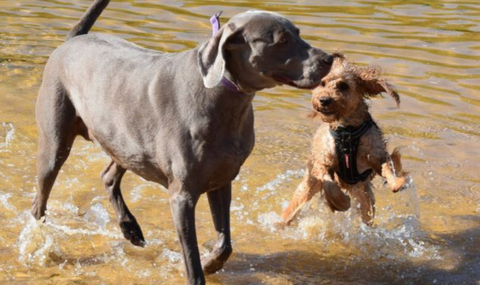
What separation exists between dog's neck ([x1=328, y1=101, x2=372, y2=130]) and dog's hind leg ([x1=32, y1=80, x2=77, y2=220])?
171cm

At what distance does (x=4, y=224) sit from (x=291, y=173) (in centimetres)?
229

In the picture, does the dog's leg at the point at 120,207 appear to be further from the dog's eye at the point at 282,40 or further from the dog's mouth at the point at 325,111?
the dog's eye at the point at 282,40

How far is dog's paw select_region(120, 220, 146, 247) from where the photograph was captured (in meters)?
5.95

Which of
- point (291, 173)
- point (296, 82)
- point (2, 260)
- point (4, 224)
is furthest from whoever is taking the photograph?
point (291, 173)

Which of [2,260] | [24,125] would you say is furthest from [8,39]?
[2,260]

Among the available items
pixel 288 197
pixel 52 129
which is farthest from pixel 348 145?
pixel 52 129

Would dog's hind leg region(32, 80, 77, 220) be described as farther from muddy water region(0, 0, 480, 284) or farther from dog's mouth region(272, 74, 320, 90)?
dog's mouth region(272, 74, 320, 90)

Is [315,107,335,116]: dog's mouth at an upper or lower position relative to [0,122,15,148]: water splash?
upper

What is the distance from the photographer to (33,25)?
1146 centimetres

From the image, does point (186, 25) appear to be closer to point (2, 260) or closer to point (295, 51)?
point (2, 260)

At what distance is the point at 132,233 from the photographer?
5949 millimetres

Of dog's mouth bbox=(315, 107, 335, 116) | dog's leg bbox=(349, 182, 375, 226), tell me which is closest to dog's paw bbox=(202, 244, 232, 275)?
dog's mouth bbox=(315, 107, 335, 116)

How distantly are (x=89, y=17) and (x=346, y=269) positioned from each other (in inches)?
89.9

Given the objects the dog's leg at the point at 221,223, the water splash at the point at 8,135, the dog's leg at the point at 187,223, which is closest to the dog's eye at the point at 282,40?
the dog's leg at the point at 187,223
